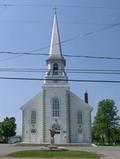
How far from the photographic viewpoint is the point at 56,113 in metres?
68.9

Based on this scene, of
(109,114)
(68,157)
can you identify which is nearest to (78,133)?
(109,114)

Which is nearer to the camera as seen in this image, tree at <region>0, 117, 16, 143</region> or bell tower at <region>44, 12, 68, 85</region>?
bell tower at <region>44, 12, 68, 85</region>

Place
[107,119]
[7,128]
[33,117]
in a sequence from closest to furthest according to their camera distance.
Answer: [33,117]
[107,119]
[7,128]

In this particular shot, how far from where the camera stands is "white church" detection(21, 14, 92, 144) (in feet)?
222

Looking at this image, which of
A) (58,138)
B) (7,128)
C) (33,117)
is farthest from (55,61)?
(7,128)

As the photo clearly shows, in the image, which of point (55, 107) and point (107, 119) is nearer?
point (55, 107)

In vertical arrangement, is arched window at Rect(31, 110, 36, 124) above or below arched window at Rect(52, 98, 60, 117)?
below

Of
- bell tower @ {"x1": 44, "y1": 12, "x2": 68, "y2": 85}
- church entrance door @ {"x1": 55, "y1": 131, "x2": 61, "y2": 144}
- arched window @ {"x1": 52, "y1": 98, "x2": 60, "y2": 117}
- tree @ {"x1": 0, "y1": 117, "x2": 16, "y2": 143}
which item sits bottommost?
church entrance door @ {"x1": 55, "y1": 131, "x2": 61, "y2": 144}

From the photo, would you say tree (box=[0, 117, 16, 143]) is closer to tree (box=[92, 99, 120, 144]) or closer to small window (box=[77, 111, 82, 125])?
tree (box=[92, 99, 120, 144])

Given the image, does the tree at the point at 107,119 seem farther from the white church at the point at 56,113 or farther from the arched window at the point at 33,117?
the arched window at the point at 33,117

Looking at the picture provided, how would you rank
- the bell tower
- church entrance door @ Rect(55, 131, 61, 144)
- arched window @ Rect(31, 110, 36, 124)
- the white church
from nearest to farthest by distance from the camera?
1. church entrance door @ Rect(55, 131, 61, 144)
2. the white church
3. arched window @ Rect(31, 110, 36, 124)
4. the bell tower

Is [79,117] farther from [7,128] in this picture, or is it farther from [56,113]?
[7,128]

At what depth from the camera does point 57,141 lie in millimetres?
67000

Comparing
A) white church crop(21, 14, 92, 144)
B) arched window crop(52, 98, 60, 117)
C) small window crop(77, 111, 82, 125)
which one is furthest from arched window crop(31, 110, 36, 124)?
small window crop(77, 111, 82, 125)
